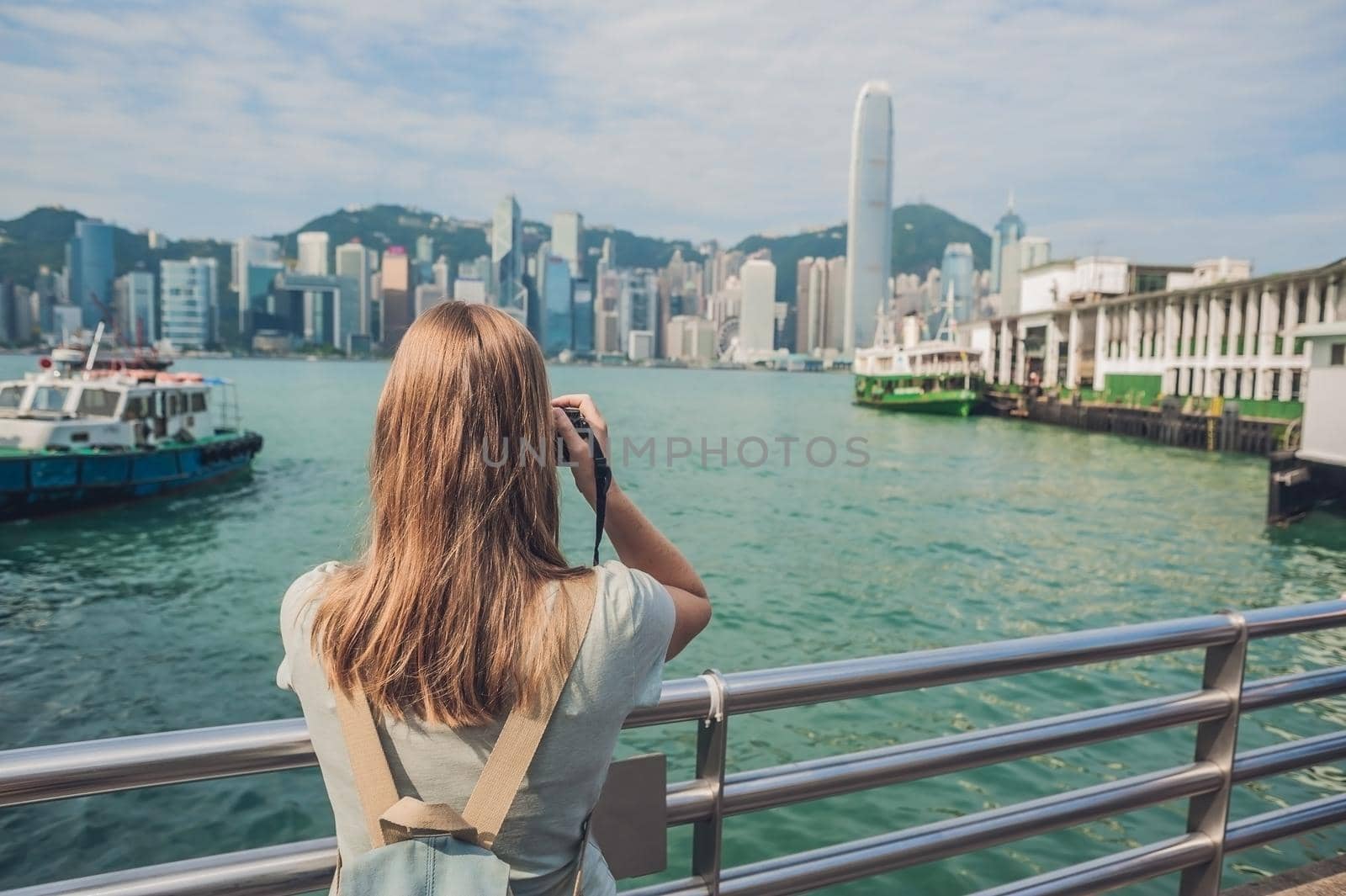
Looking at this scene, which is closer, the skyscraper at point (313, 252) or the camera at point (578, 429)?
the camera at point (578, 429)

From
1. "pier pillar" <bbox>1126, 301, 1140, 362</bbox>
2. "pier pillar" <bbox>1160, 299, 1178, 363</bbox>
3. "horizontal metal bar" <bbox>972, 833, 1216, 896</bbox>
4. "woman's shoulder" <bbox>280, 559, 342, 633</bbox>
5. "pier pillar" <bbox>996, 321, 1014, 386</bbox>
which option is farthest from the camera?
"pier pillar" <bbox>996, 321, 1014, 386</bbox>

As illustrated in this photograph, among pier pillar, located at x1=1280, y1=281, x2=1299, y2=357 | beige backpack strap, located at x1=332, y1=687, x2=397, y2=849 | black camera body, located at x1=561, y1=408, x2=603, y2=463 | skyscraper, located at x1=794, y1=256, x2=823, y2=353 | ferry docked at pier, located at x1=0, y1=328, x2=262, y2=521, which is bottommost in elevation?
ferry docked at pier, located at x1=0, y1=328, x2=262, y2=521

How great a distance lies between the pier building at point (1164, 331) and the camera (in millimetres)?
35438

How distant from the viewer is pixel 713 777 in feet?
5.62

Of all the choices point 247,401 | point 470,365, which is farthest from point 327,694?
point 247,401

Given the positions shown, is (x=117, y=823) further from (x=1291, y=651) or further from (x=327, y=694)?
(x=1291, y=651)

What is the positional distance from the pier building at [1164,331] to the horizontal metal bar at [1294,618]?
18.5 metres

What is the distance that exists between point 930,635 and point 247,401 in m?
69.5

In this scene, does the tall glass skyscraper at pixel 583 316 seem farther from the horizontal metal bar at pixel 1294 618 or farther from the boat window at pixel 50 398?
the horizontal metal bar at pixel 1294 618

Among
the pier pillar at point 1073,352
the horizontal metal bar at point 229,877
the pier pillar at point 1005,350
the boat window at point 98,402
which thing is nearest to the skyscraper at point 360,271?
the pier pillar at point 1005,350

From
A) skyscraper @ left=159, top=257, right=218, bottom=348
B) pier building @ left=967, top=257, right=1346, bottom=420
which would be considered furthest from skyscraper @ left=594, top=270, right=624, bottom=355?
skyscraper @ left=159, top=257, right=218, bottom=348

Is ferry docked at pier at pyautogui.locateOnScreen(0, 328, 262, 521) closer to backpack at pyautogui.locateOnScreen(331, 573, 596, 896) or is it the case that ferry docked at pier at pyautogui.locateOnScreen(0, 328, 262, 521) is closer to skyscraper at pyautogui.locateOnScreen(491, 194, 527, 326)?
skyscraper at pyautogui.locateOnScreen(491, 194, 527, 326)

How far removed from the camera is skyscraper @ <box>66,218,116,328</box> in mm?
113438

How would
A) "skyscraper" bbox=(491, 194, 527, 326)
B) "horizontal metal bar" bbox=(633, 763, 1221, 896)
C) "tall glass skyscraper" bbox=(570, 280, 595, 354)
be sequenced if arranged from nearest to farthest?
"horizontal metal bar" bbox=(633, 763, 1221, 896) → "skyscraper" bbox=(491, 194, 527, 326) → "tall glass skyscraper" bbox=(570, 280, 595, 354)
